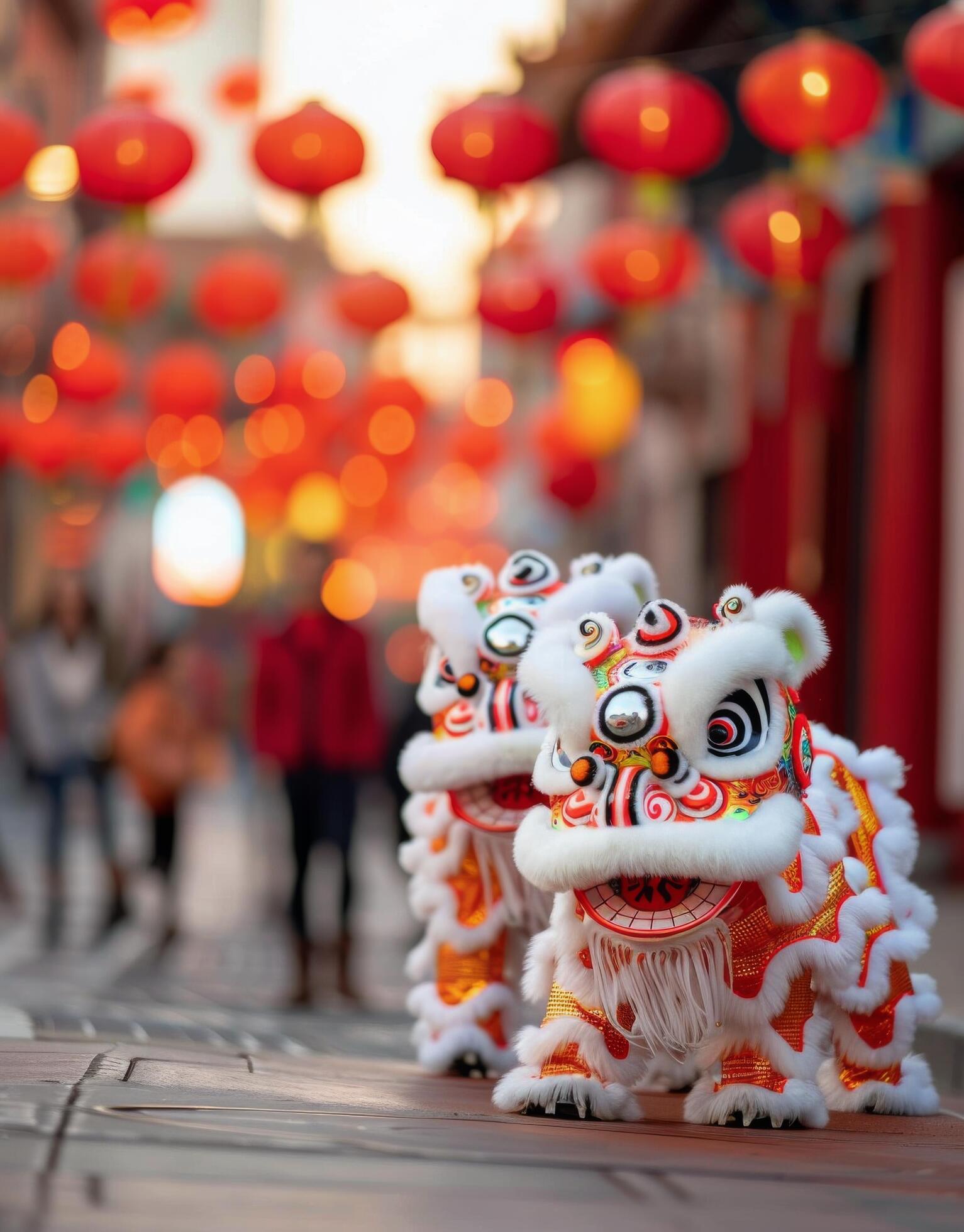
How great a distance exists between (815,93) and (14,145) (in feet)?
13.6

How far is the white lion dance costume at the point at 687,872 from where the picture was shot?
4.50 meters

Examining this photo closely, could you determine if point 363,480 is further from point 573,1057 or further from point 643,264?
point 573,1057

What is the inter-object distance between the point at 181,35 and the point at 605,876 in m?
8.48

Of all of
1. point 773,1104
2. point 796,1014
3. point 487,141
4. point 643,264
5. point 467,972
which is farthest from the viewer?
point 643,264

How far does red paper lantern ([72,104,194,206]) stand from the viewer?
1116 cm

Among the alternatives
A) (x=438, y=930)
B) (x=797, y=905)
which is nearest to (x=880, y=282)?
(x=438, y=930)

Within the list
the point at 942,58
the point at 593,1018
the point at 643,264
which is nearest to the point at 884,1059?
the point at 593,1018

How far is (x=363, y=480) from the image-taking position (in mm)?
26641

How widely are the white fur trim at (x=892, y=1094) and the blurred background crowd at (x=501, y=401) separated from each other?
4182 millimetres

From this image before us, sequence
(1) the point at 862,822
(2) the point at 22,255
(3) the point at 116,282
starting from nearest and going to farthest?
(1) the point at 862,822, (2) the point at 22,255, (3) the point at 116,282

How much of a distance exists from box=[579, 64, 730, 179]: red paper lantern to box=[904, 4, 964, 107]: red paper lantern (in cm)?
179

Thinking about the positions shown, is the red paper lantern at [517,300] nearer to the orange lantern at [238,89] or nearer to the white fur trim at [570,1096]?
the orange lantern at [238,89]

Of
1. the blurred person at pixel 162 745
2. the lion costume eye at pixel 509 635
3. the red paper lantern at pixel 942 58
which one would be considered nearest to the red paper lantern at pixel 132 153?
the blurred person at pixel 162 745

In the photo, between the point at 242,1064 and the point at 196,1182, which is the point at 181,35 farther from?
the point at 196,1182
